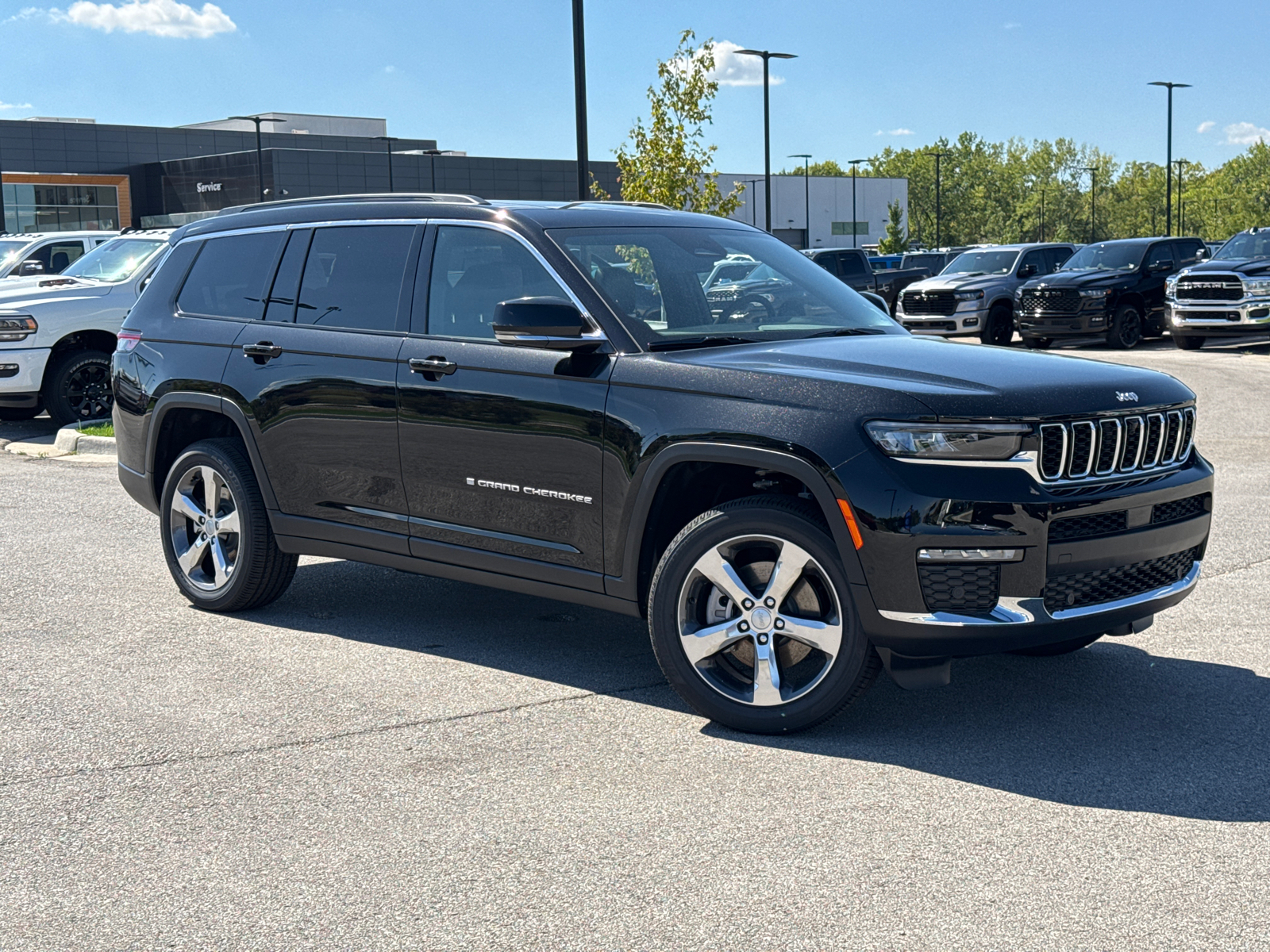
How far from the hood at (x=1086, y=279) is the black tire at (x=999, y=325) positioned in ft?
4.18

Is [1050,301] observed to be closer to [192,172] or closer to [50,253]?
[50,253]

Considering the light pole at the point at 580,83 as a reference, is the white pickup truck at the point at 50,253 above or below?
below

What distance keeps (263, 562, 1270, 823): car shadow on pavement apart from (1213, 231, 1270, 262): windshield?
20.5 m

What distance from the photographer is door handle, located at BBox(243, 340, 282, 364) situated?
6.44 m

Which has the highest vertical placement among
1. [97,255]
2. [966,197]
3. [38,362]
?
[966,197]

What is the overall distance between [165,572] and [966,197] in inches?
6318

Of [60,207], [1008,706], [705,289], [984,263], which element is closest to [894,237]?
[60,207]

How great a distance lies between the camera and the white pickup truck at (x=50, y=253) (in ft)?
63.5

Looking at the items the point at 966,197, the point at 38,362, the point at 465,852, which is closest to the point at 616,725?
the point at 465,852

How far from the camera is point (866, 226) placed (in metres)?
121

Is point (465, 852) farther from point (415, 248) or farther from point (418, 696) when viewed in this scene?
point (415, 248)

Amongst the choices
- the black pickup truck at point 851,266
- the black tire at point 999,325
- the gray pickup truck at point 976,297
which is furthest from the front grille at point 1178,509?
the black pickup truck at point 851,266

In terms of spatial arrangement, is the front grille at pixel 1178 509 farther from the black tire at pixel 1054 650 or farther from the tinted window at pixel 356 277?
the tinted window at pixel 356 277

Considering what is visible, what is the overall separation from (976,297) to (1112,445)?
22457mm
